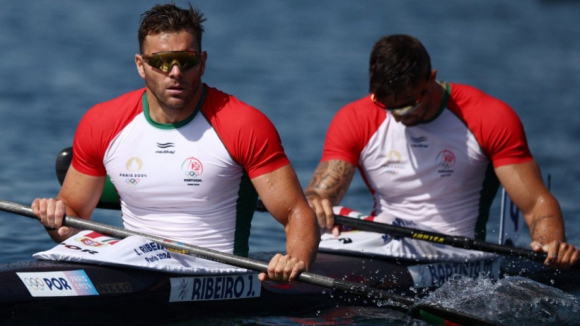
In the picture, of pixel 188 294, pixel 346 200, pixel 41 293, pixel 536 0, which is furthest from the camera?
pixel 536 0

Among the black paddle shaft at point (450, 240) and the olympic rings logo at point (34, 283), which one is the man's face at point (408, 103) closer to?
the black paddle shaft at point (450, 240)

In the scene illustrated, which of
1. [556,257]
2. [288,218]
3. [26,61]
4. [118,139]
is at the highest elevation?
[26,61]

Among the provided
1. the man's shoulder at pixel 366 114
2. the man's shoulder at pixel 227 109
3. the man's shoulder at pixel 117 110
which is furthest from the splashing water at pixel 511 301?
the man's shoulder at pixel 117 110

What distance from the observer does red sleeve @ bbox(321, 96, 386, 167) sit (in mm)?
8727

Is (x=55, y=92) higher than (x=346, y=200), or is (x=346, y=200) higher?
(x=55, y=92)

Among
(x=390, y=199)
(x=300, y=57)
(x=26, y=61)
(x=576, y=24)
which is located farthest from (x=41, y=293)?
(x=576, y=24)

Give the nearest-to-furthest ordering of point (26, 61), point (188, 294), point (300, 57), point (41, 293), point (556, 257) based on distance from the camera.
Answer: point (41, 293), point (188, 294), point (556, 257), point (26, 61), point (300, 57)

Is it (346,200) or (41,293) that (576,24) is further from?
(41,293)

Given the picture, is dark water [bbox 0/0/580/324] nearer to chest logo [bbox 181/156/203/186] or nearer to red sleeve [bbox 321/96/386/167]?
chest logo [bbox 181/156/203/186]

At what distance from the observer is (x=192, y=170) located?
7.10 meters

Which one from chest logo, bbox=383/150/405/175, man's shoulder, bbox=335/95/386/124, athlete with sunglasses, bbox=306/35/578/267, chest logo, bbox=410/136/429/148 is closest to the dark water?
athlete with sunglasses, bbox=306/35/578/267

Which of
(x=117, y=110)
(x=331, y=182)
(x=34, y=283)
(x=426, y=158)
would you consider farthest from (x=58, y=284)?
(x=426, y=158)

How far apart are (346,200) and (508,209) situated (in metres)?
3.85

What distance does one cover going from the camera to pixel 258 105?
19.0m
